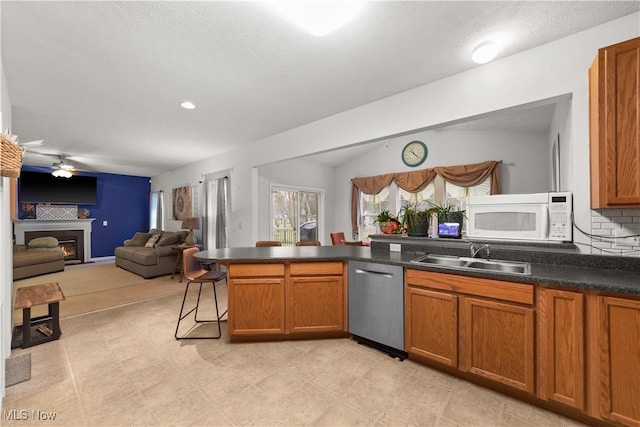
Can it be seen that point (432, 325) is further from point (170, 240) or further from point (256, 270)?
point (170, 240)

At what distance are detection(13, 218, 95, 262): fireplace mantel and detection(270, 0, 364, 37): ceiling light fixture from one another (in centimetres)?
815

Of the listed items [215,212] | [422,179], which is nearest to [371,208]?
[422,179]

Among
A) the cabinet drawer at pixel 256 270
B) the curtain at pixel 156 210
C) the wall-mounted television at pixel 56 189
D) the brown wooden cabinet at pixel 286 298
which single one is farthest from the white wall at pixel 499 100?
the wall-mounted television at pixel 56 189

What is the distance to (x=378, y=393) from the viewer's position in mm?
1848

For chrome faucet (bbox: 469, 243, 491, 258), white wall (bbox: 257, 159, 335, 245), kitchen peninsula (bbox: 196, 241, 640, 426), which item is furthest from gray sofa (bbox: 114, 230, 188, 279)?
chrome faucet (bbox: 469, 243, 491, 258)

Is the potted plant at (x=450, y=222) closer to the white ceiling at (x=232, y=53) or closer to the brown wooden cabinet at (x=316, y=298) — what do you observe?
the brown wooden cabinet at (x=316, y=298)

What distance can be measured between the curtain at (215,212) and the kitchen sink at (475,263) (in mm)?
4050

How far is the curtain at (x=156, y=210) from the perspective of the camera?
7.65 meters

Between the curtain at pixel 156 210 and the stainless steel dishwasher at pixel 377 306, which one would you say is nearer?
the stainless steel dishwasher at pixel 377 306

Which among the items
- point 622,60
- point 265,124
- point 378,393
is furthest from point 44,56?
point 622,60

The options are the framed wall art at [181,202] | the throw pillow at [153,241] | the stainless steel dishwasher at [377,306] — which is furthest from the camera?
the framed wall art at [181,202]

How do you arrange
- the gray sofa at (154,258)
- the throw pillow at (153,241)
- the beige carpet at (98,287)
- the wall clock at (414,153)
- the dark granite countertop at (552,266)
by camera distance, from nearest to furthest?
1. the dark granite countertop at (552,266)
2. the beige carpet at (98,287)
3. the gray sofa at (154,258)
4. the wall clock at (414,153)
5. the throw pillow at (153,241)
